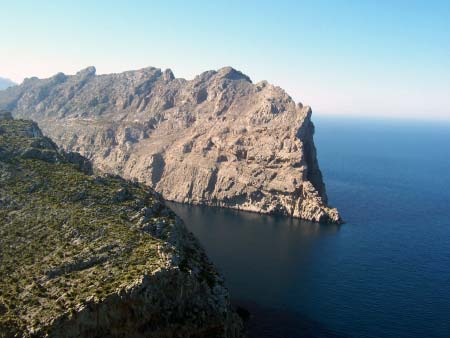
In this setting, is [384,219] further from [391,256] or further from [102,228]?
[102,228]

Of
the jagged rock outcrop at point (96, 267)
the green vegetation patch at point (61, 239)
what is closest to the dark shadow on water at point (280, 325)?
the jagged rock outcrop at point (96, 267)

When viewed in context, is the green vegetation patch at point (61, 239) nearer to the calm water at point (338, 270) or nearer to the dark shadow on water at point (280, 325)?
the dark shadow on water at point (280, 325)

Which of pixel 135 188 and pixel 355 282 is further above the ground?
pixel 135 188

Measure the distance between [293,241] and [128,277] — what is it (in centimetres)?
8917

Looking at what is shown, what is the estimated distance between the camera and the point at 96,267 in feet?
246

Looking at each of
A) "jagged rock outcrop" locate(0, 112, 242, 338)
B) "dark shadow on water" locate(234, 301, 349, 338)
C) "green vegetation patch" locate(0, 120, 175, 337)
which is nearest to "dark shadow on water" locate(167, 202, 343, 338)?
"dark shadow on water" locate(234, 301, 349, 338)

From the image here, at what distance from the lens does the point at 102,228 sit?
8450cm

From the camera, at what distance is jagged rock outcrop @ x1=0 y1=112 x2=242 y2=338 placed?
221ft

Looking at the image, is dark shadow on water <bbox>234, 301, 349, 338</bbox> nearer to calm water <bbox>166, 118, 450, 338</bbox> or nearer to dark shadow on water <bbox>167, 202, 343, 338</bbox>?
dark shadow on water <bbox>167, 202, 343, 338</bbox>

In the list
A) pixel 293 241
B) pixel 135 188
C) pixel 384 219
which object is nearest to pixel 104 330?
pixel 135 188

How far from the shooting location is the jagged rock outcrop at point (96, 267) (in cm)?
6750

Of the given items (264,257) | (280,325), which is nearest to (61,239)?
(280,325)

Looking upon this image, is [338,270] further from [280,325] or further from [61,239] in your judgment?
[61,239]

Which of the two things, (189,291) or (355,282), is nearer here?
(189,291)
